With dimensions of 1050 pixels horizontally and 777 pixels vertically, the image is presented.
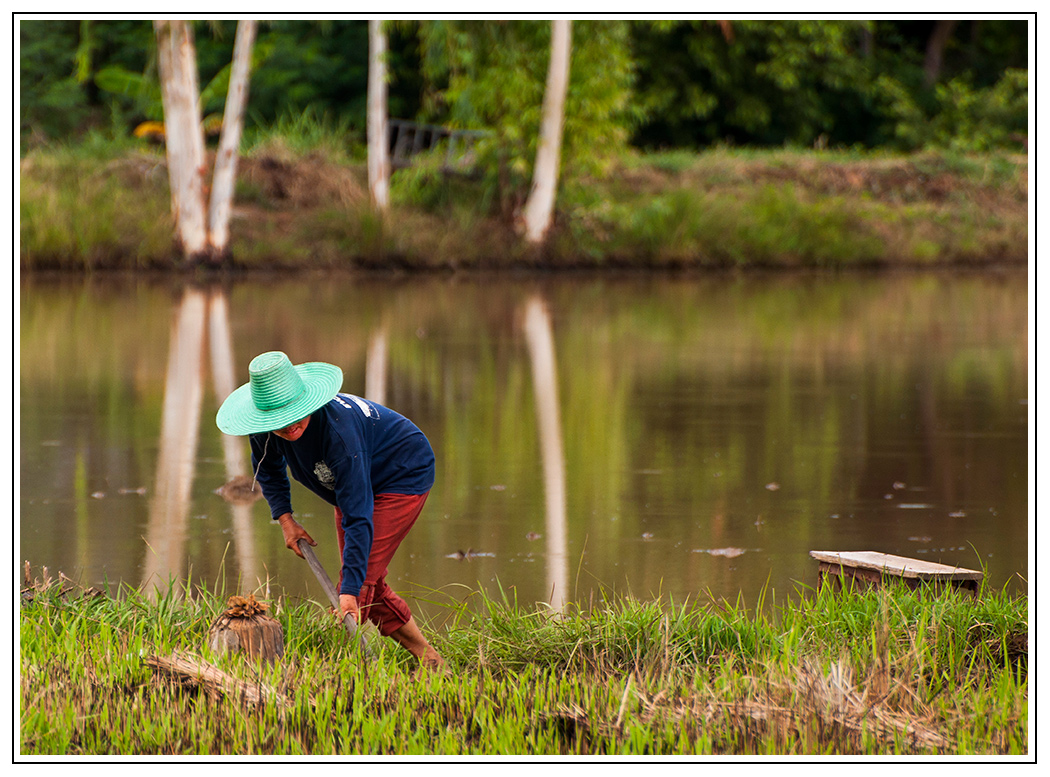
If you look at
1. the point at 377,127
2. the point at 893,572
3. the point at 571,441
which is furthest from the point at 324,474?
the point at 377,127

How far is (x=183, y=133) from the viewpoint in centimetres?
2786

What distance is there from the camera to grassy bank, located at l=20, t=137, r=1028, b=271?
28609 millimetres

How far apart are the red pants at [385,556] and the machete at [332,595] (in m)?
0.12

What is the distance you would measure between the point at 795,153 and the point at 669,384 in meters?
26.9

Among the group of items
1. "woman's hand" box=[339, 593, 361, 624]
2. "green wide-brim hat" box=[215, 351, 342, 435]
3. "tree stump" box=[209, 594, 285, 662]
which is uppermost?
"green wide-brim hat" box=[215, 351, 342, 435]

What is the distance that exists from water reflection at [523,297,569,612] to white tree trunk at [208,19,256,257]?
9510mm

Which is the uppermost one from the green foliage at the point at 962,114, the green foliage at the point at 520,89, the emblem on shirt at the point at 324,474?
the green foliage at the point at 962,114

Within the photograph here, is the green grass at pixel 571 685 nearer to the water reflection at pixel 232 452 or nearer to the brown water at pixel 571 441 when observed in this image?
the brown water at pixel 571 441

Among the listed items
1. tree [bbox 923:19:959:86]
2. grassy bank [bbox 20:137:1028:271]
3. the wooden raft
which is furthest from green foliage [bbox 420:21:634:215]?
the wooden raft

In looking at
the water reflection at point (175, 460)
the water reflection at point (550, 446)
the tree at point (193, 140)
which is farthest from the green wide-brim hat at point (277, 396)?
the tree at point (193, 140)

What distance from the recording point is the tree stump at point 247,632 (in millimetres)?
4973

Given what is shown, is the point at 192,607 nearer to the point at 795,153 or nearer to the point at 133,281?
the point at 133,281

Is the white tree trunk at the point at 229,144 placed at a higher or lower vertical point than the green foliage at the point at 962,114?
lower

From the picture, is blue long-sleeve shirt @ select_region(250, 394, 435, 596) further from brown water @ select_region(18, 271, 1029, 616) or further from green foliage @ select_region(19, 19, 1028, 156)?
green foliage @ select_region(19, 19, 1028, 156)
